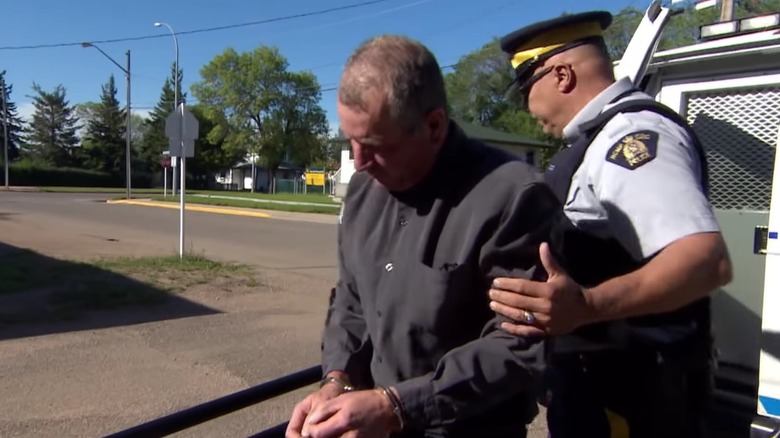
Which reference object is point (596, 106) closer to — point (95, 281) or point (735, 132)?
point (735, 132)

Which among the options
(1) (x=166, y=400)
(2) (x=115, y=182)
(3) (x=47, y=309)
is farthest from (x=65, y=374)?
(2) (x=115, y=182)

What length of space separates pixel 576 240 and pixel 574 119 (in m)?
0.40

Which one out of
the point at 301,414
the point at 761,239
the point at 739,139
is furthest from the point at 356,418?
the point at 739,139

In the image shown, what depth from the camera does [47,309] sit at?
778cm

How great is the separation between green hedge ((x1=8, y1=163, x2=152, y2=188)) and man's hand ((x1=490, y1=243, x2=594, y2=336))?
64050mm

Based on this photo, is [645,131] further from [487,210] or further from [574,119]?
[487,210]

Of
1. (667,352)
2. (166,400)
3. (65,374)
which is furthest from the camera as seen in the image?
(65,374)

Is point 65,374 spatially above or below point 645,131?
below

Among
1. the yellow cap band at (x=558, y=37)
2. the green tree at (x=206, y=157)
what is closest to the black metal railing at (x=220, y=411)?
the yellow cap band at (x=558, y=37)

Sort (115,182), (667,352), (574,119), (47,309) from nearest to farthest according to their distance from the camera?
1. (667,352)
2. (574,119)
3. (47,309)
4. (115,182)

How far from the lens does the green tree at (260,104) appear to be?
2721 inches

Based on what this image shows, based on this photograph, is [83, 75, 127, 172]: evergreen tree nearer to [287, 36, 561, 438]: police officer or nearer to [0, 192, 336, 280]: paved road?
[0, 192, 336, 280]: paved road

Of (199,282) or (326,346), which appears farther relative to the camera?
(199,282)

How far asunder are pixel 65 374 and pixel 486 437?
4.83m
